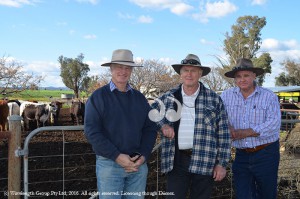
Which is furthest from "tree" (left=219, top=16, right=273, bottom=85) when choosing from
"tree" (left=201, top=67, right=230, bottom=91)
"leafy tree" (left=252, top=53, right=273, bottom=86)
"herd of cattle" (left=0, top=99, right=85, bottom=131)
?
"herd of cattle" (left=0, top=99, right=85, bottom=131)

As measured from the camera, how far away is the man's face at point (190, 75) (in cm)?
322

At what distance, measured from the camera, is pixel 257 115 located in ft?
11.7

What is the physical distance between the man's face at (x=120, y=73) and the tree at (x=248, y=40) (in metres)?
38.2

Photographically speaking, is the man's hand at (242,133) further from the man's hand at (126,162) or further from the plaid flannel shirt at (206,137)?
the man's hand at (126,162)

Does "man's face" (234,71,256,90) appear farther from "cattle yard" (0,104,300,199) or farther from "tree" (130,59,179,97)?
"tree" (130,59,179,97)

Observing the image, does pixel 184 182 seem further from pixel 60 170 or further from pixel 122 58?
pixel 60 170

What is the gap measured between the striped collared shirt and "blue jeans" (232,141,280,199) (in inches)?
4.7

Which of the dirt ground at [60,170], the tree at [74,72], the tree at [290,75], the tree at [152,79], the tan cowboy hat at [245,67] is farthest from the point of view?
the tree at [74,72]

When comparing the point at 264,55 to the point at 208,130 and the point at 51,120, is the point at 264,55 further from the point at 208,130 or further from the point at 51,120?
the point at 208,130

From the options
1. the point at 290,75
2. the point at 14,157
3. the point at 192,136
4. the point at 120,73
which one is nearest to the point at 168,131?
the point at 192,136

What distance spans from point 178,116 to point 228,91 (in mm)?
931

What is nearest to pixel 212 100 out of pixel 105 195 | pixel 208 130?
pixel 208 130

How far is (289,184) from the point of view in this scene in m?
6.13

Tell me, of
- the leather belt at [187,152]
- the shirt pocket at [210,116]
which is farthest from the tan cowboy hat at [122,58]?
the leather belt at [187,152]
